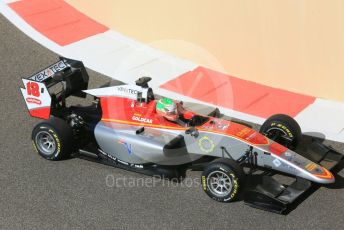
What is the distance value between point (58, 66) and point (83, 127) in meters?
1.30

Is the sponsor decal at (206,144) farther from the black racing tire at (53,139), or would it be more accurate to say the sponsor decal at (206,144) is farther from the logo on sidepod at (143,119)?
the black racing tire at (53,139)

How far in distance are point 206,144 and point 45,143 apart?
2.73 meters

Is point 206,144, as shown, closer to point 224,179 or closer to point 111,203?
point 224,179

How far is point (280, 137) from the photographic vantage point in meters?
9.68

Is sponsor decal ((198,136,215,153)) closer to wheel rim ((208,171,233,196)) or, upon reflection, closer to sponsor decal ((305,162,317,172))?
wheel rim ((208,171,233,196))

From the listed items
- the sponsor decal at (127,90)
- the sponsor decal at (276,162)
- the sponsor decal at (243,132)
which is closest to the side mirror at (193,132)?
the sponsor decal at (243,132)

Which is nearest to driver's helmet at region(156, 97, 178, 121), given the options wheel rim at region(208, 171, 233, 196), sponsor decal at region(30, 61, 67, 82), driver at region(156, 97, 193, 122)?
driver at region(156, 97, 193, 122)

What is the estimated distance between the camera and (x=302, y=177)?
342 inches

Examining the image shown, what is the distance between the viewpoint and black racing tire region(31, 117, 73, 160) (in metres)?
9.38

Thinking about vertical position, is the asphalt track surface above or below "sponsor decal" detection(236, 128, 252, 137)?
below

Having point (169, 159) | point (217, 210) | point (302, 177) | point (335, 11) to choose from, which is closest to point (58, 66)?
point (169, 159)

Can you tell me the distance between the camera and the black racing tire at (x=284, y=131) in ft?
31.5
